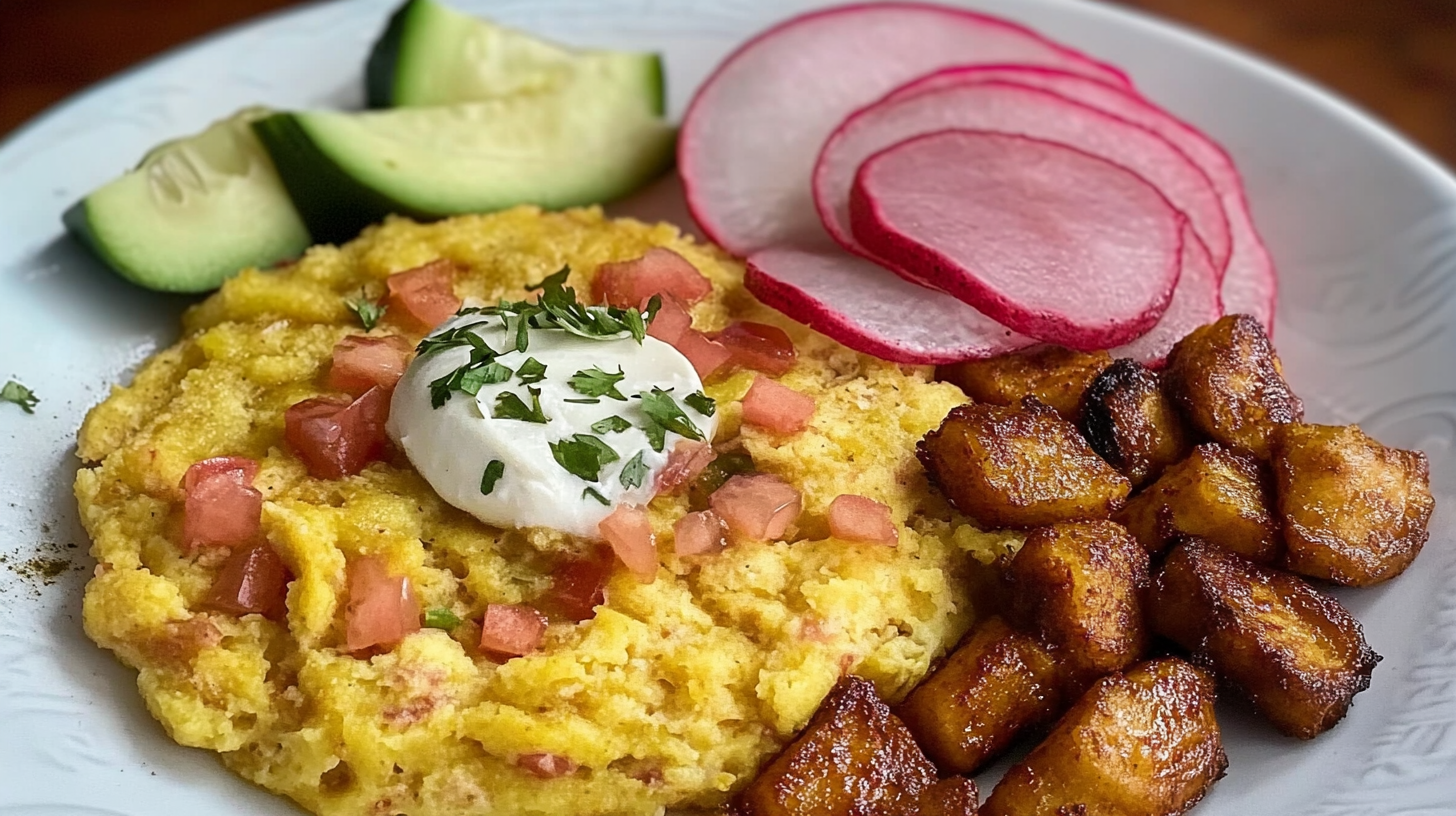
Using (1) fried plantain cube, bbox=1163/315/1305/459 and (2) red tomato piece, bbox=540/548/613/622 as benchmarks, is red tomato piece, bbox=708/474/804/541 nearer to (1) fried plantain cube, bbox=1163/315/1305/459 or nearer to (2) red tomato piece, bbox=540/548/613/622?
(2) red tomato piece, bbox=540/548/613/622

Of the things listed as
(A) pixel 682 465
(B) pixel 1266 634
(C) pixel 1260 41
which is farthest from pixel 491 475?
(C) pixel 1260 41

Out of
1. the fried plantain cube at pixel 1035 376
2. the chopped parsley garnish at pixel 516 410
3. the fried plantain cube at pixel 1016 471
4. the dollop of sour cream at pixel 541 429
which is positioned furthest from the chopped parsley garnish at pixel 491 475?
the fried plantain cube at pixel 1035 376

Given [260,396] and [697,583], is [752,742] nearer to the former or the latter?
[697,583]

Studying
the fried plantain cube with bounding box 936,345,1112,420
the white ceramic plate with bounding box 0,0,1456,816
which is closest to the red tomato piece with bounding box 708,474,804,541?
the fried plantain cube with bounding box 936,345,1112,420

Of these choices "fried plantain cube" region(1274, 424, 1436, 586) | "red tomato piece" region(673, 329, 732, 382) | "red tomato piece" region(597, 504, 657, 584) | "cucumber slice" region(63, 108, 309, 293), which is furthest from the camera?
"cucumber slice" region(63, 108, 309, 293)

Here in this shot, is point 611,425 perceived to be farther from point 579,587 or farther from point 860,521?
point 860,521
